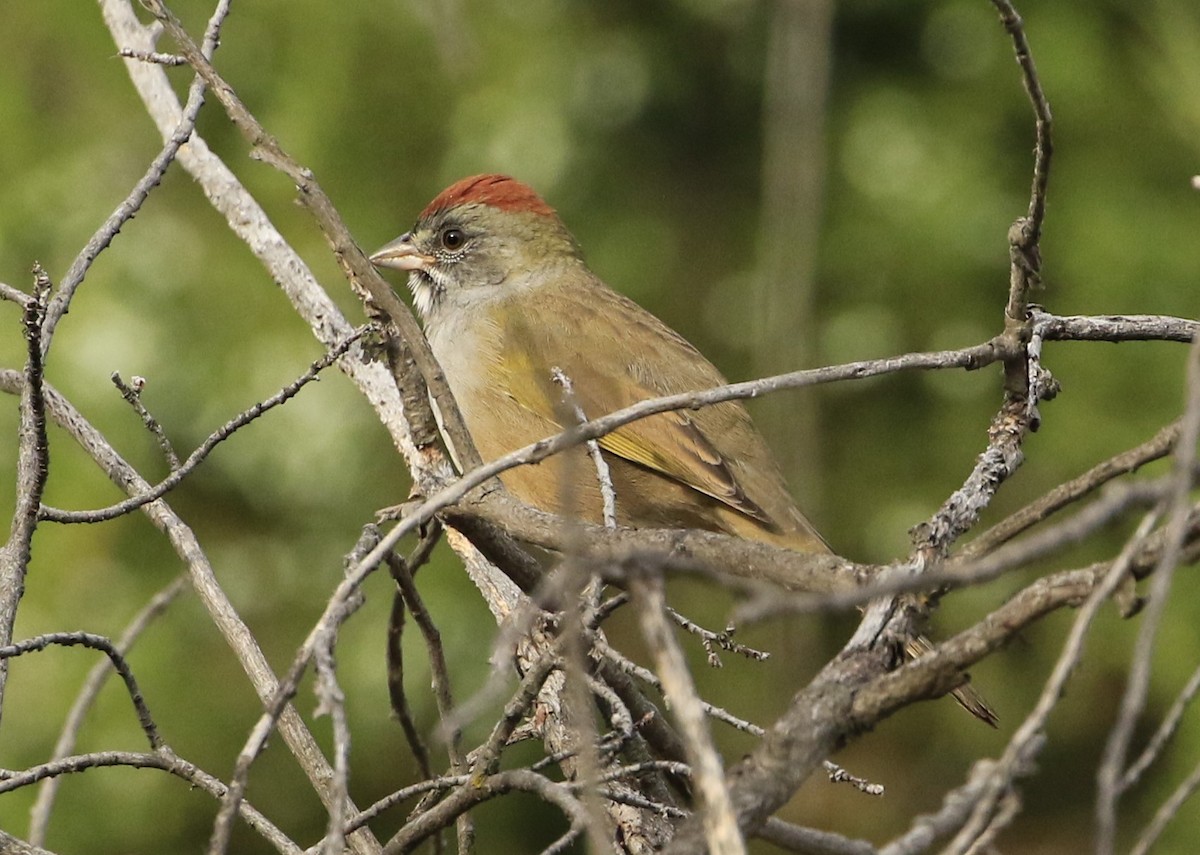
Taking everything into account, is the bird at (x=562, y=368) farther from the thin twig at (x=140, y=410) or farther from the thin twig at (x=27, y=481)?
the thin twig at (x=27, y=481)

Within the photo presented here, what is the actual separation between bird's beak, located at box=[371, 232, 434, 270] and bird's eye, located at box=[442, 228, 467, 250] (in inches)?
3.3

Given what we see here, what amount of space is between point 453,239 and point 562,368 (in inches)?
38.1

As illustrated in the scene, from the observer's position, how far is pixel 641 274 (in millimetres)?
6617

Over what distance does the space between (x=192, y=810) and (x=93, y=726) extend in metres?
0.53

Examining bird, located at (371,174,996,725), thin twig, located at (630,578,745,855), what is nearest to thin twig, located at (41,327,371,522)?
thin twig, located at (630,578,745,855)

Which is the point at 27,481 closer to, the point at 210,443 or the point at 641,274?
the point at 210,443

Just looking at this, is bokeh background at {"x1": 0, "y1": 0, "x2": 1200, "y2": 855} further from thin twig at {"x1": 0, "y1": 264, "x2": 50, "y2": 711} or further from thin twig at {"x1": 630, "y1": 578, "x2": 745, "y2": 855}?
thin twig at {"x1": 630, "y1": 578, "x2": 745, "y2": 855}

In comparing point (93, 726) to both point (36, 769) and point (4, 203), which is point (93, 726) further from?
point (36, 769)

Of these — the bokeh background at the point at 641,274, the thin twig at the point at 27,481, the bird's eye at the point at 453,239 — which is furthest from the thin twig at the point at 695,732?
the bird's eye at the point at 453,239

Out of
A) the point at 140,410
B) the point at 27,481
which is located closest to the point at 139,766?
the point at 27,481

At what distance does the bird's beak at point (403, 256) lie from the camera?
19.6 feet

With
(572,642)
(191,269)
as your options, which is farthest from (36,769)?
(191,269)

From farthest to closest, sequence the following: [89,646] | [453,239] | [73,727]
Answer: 1. [453,239]
2. [73,727]
3. [89,646]

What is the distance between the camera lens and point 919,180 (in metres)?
6.09
